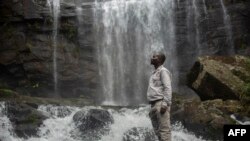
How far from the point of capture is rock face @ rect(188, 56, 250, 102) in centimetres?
1290

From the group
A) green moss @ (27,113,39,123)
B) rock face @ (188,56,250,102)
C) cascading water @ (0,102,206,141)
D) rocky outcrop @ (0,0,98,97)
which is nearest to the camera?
cascading water @ (0,102,206,141)

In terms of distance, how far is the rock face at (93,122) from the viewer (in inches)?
451

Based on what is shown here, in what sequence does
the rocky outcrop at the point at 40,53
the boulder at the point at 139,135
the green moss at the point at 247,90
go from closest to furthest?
the boulder at the point at 139,135, the green moss at the point at 247,90, the rocky outcrop at the point at 40,53

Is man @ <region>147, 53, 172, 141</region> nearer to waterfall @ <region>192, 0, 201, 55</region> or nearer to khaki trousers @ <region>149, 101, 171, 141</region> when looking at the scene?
khaki trousers @ <region>149, 101, 171, 141</region>

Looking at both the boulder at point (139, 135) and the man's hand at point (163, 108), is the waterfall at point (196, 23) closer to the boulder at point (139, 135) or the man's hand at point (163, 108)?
the boulder at point (139, 135)

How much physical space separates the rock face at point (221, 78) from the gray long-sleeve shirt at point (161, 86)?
5580 mm

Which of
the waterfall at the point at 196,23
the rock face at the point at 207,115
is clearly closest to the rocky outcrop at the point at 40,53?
the waterfall at the point at 196,23

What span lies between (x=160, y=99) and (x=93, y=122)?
184 inches

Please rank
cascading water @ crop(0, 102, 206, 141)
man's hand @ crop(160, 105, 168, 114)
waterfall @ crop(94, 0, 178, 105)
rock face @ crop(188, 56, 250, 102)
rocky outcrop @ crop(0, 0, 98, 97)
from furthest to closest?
waterfall @ crop(94, 0, 178, 105)
rocky outcrop @ crop(0, 0, 98, 97)
rock face @ crop(188, 56, 250, 102)
cascading water @ crop(0, 102, 206, 141)
man's hand @ crop(160, 105, 168, 114)

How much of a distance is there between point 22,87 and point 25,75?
22.6 inches

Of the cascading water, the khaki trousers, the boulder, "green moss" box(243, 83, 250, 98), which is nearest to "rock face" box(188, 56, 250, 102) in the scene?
"green moss" box(243, 83, 250, 98)

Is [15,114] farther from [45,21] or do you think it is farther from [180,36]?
[180,36]

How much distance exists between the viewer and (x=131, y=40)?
1998 centimetres

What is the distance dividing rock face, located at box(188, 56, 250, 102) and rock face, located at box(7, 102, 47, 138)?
5237 mm
